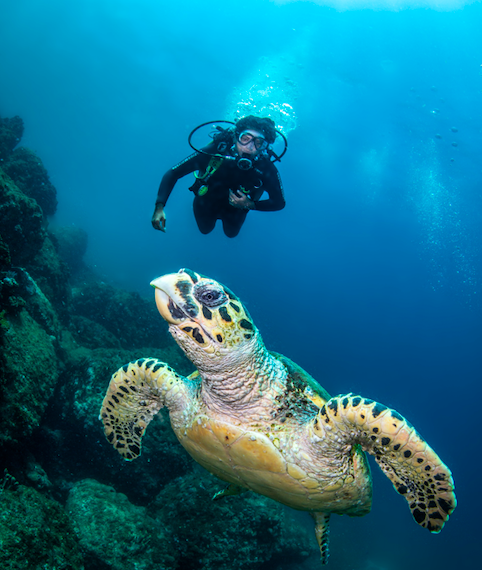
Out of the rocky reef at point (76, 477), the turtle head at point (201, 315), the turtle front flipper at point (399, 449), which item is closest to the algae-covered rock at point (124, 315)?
the rocky reef at point (76, 477)

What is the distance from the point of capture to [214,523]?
3.93 metres

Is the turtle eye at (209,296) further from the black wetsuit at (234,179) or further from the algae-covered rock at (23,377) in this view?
the black wetsuit at (234,179)

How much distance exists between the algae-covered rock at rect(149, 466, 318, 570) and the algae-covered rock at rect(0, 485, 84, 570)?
74.8 inches

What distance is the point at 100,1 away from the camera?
37.2 metres

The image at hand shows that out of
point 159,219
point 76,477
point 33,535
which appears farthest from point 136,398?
point 76,477

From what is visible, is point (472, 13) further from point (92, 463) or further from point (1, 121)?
point (92, 463)

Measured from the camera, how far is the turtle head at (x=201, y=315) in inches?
67.9

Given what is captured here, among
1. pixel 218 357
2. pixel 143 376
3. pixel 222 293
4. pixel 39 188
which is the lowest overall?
pixel 143 376

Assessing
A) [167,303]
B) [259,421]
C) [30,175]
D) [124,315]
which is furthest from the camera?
[30,175]

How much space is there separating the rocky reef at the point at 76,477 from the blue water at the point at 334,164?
9967 mm

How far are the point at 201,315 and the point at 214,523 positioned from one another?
366 cm

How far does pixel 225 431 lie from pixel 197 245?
98.4 metres

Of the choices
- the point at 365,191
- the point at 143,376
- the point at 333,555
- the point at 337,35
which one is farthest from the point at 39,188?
the point at 365,191

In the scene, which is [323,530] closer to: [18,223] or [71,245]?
[18,223]
